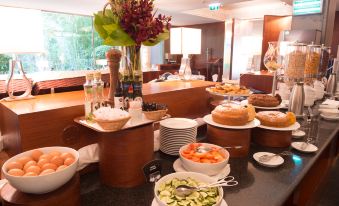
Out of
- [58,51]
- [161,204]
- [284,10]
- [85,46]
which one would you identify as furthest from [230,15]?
[161,204]

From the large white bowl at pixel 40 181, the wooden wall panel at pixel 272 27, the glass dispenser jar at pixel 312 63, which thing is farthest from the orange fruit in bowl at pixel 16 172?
the wooden wall panel at pixel 272 27

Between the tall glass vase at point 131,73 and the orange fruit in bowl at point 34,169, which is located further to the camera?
the tall glass vase at point 131,73

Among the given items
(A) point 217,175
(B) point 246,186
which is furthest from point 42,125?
(B) point 246,186

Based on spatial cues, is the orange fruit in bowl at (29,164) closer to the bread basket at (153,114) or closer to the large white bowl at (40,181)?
the large white bowl at (40,181)

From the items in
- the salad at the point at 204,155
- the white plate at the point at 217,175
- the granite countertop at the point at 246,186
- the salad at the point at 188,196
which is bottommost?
the granite countertop at the point at 246,186

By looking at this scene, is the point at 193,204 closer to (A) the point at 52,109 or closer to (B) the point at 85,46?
(A) the point at 52,109

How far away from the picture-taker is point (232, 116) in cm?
109

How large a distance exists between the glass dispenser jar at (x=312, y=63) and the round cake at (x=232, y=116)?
124 centimetres

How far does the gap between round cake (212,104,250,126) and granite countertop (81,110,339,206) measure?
0.55ft

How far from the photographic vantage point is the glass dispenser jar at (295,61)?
6.00 ft

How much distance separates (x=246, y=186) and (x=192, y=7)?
580 centimetres

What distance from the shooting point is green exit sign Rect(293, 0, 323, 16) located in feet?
10.2

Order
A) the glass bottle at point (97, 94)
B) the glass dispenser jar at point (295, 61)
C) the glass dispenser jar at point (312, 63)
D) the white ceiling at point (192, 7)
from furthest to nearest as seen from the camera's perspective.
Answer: the white ceiling at point (192, 7)
the glass dispenser jar at point (312, 63)
the glass dispenser jar at point (295, 61)
the glass bottle at point (97, 94)

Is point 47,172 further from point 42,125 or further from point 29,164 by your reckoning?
point 42,125
